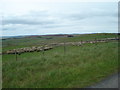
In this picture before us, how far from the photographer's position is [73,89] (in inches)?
254

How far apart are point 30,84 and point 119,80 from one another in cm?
381

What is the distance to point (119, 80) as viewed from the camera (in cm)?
720

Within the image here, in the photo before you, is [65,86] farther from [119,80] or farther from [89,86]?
[119,80]

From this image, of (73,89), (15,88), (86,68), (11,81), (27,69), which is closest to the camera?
(73,89)

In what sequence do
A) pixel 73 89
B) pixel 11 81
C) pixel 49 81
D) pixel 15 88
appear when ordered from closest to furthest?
pixel 73 89
pixel 15 88
pixel 49 81
pixel 11 81

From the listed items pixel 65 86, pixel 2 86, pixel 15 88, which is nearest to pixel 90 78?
pixel 65 86

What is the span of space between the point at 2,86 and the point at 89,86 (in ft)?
12.9

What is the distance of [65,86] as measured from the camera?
6.83m

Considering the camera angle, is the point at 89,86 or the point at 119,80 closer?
the point at 89,86

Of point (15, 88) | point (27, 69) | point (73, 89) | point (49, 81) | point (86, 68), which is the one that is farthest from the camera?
point (27, 69)

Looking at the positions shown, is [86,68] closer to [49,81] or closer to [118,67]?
[118,67]

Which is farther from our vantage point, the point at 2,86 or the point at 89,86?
the point at 2,86

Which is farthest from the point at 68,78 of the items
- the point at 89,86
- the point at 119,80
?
the point at 119,80

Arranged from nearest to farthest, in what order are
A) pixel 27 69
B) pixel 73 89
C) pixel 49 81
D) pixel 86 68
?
1. pixel 73 89
2. pixel 49 81
3. pixel 86 68
4. pixel 27 69
